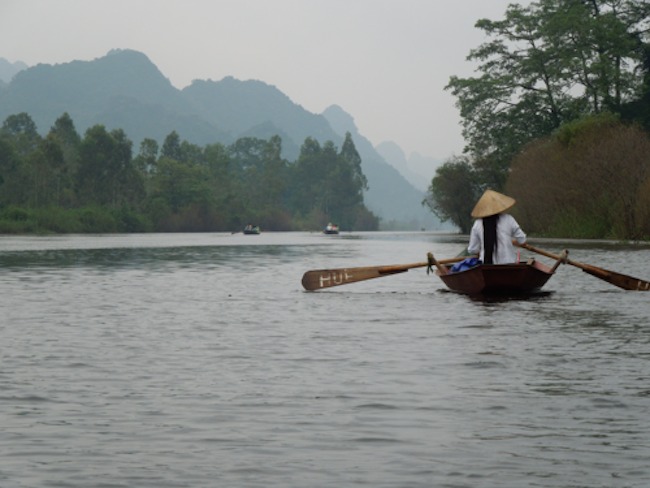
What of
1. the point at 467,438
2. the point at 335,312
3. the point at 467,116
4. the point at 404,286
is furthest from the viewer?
the point at 467,116

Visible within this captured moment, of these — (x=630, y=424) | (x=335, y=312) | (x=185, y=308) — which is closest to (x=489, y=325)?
(x=335, y=312)

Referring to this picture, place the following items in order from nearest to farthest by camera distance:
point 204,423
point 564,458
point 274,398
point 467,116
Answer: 1. point 564,458
2. point 204,423
3. point 274,398
4. point 467,116

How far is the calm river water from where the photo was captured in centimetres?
644

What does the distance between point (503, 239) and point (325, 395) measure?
425 inches

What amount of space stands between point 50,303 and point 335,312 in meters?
5.11

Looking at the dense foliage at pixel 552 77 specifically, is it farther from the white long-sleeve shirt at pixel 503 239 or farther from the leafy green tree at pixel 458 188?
the white long-sleeve shirt at pixel 503 239

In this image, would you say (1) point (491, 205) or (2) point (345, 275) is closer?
(1) point (491, 205)

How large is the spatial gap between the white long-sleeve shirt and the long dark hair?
5cm

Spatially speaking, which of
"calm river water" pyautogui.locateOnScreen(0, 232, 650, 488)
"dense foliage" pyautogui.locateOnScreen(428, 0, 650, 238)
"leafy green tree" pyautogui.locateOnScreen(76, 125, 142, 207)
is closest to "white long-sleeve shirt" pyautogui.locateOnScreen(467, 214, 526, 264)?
"calm river water" pyautogui.locateOnScreen(0, 232, 650, 488)

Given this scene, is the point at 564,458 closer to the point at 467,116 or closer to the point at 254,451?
the point at 254,451

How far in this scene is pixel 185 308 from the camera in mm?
18109

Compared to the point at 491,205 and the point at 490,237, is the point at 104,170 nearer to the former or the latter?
the point at 490,237

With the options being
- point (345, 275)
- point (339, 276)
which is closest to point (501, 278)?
point (345, 275)

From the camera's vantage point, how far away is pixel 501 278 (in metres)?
18.8
